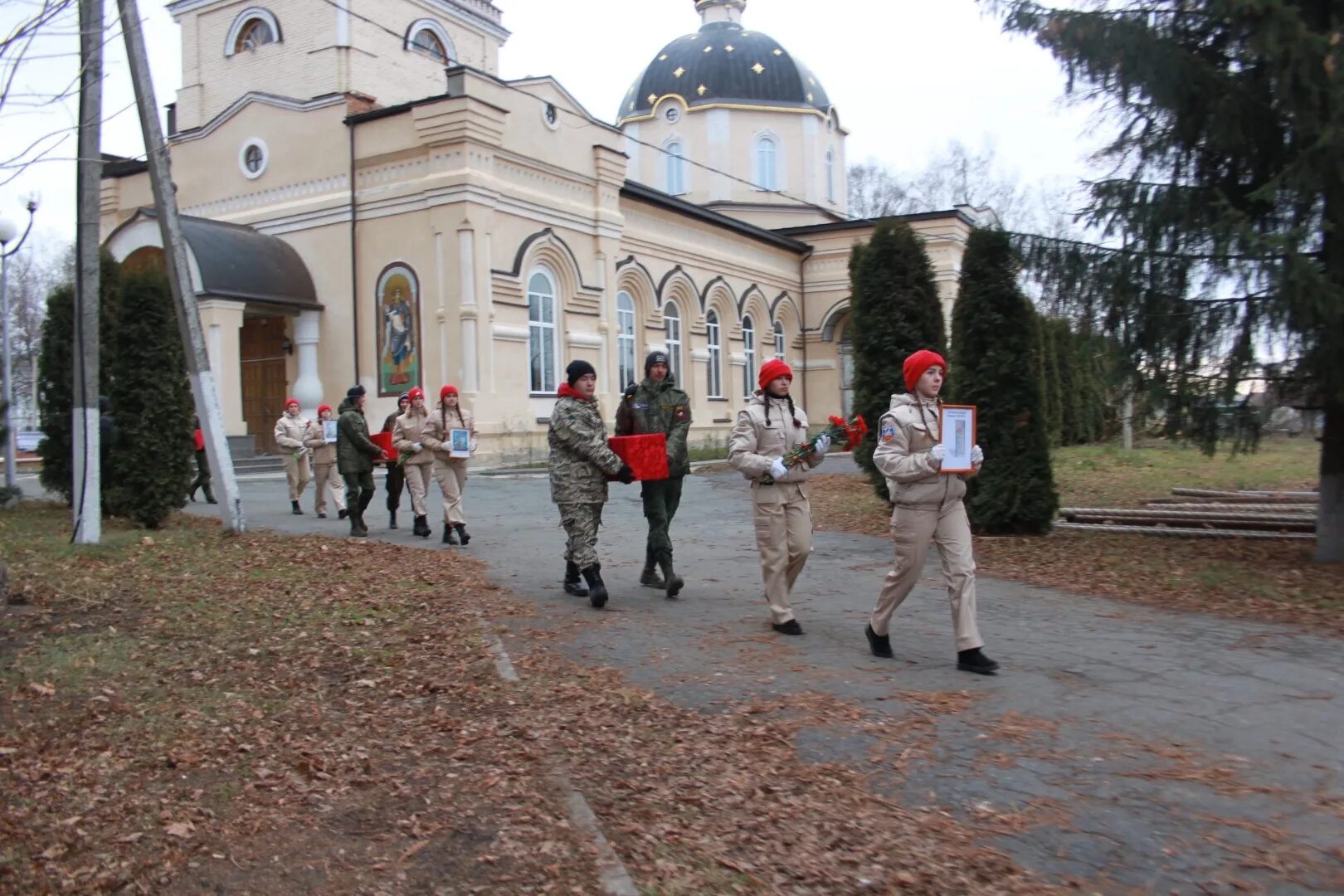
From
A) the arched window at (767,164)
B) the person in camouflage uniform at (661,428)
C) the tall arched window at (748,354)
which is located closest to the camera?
the person in camouflage uniform at (661,428)

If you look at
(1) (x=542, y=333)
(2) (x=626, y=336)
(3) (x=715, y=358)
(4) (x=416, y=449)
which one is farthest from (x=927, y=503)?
(3) (x=715, y=358)

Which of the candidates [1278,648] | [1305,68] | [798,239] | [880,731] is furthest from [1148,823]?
[798,239]

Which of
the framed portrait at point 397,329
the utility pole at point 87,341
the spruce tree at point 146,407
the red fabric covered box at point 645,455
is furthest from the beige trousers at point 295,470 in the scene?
the red fabric covered box at point 645,455

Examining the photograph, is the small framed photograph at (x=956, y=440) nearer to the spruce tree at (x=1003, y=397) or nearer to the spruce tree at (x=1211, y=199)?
the spruce tree at (x=1211, y=199)

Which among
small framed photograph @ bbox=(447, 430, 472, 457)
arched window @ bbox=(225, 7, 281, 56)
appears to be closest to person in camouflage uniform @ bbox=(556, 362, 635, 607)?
small framed photograph @ bbox=(447, 430, 472, 457)

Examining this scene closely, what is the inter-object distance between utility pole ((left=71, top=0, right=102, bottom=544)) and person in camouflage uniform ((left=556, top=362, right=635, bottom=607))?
18.5ft

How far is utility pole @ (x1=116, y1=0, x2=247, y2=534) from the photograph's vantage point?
11.8 m

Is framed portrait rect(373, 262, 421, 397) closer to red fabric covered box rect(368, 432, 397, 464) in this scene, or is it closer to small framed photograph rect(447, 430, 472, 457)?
red fabric covered box rect(368, 432, 397, 464)

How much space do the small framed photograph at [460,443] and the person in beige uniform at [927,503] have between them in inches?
258

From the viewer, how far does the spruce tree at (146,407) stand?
13.3 meters

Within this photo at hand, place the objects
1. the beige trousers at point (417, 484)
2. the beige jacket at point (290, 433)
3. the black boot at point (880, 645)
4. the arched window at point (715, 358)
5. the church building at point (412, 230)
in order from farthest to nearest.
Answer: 1. the arched window at point (715, 358)
2. the church building at point (412, 230)
3. the beige jacket at point (290, 433)
4. the beige trousers at point (417, 484)
5. the black boot at point (880, 645)

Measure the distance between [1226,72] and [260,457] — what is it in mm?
22297

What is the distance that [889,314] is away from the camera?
49.3 feet

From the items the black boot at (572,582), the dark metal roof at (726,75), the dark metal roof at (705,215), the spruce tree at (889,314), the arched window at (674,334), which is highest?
the dark metal roof at (726,75)
